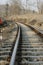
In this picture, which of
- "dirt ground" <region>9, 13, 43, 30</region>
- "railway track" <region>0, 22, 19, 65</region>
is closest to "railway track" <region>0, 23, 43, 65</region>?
"railway track" <region>0, 22, 19, 65</region>

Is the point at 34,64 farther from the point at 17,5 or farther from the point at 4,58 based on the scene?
the point at 17,5

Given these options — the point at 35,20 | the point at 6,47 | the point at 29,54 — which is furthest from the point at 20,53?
the point at 35,20

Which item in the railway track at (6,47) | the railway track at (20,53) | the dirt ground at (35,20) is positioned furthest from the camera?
the dirt ground at (35,20)

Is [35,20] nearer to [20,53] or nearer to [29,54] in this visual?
[29,54]

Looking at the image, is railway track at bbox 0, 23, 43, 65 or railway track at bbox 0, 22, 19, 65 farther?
railway track at bbox 0, 22, 19, 65

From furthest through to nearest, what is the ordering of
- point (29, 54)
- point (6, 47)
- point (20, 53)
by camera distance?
1. point (6, 47)
2. point (29, 54)
3. point (20, 53)

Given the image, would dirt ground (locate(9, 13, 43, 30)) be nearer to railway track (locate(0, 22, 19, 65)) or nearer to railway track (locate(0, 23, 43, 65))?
railway track (locate(0, 22, 19, 65))

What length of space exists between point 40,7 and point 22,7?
16.1m

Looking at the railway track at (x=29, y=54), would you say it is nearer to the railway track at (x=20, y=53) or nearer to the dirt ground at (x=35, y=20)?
the railway track at (x=20, y=53)

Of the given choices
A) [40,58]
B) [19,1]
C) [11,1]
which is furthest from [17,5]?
[40,58]

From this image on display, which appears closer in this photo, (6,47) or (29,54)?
(29,54)

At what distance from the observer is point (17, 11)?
115875 millimetres

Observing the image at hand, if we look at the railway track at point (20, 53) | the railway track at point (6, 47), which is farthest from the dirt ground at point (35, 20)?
the railway track at point (20, 53)

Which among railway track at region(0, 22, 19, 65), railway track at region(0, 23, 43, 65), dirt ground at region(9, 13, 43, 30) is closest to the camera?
railway track at region(0, 23, 43, 65)
